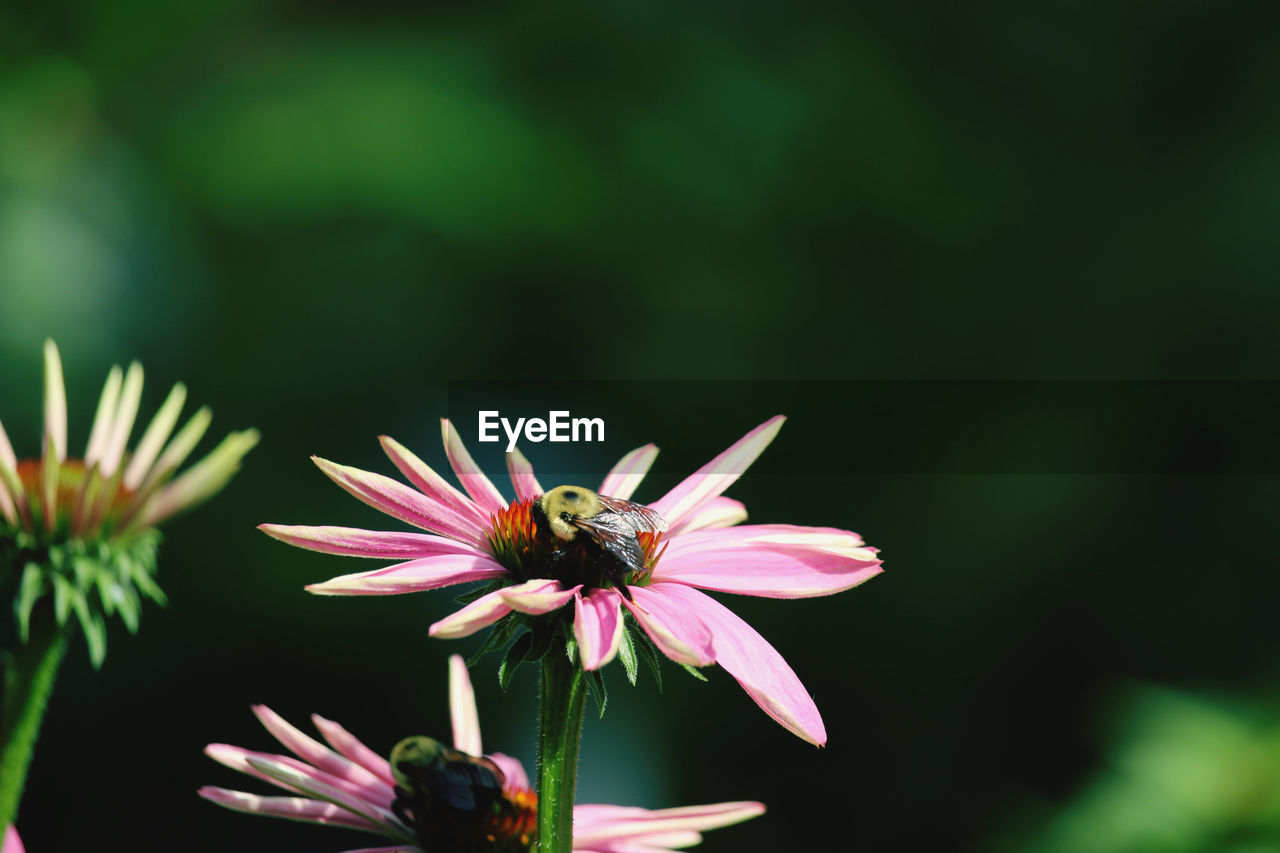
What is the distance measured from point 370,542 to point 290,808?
113mm

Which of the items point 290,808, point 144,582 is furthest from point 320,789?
point 144,582

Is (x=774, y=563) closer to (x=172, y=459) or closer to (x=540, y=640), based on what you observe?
(x=540, y=640)

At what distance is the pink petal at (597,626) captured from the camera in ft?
1.26

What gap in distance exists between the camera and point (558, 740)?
46 centimetres

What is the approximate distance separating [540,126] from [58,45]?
3.57 feet

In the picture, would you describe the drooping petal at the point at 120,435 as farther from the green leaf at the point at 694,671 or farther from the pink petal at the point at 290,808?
the green leaf at the point at 694,671

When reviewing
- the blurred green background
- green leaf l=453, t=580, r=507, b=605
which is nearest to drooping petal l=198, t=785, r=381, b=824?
green leaf l=453, t=580, r=507, b=605

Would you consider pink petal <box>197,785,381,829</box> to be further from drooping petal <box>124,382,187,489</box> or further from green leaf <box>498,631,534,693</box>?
drooping petal <box>124,382,187,489</box>

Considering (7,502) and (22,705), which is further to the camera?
(7,502)

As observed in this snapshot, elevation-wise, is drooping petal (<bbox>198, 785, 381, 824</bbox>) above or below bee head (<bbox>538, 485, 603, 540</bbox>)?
below

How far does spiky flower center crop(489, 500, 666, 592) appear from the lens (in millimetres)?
498

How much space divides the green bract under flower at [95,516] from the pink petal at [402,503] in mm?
134

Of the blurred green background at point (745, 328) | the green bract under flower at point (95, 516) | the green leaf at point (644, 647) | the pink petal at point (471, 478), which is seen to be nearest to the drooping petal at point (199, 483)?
the green bract under flower at point (95, 516)

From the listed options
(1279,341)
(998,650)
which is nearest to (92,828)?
(998,650)
